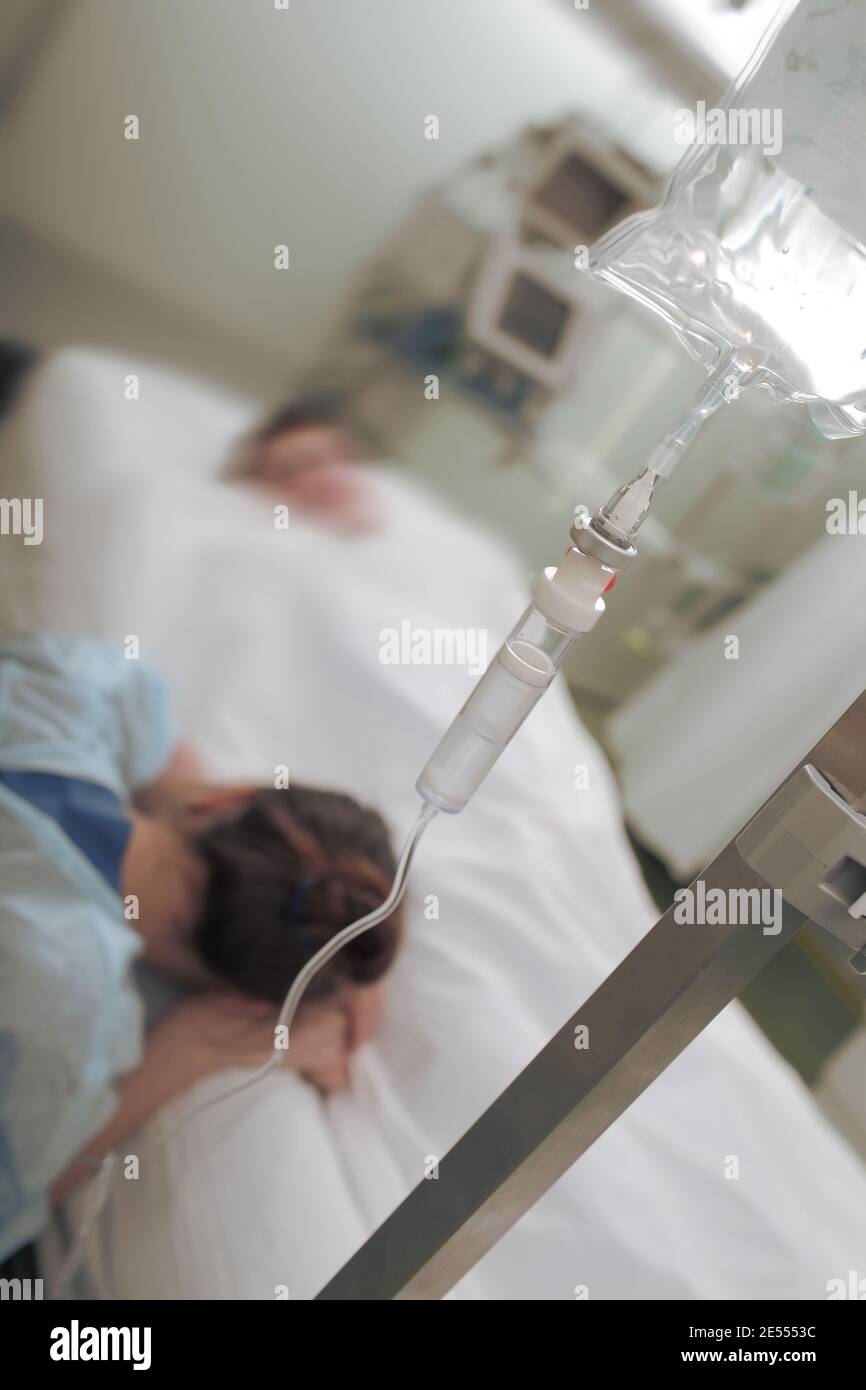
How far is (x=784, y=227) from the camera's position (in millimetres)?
422

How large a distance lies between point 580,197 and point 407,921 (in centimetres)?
67

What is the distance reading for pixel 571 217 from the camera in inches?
34.5

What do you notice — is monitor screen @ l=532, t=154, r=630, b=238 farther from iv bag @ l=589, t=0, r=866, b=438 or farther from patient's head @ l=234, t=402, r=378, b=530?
iv bag @ l=589, t=0, r=866, b=438

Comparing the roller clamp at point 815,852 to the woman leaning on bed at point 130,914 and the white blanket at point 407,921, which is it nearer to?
the white blanket at point 407,921

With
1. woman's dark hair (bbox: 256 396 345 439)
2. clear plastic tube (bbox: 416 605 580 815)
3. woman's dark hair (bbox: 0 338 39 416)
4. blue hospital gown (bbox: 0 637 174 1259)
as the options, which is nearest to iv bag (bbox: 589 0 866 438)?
clear plastic tube (bbox: 416 605 580 815)

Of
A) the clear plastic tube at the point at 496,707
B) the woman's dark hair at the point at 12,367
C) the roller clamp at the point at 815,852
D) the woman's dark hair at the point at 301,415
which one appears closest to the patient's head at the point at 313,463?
the woman's dark hair at the point at 301,415

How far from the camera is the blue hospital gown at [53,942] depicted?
2.47 ft

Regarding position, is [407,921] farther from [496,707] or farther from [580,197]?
[580,197]

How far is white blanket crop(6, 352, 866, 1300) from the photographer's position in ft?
2.49

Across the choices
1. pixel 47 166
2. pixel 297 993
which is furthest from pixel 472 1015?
pixel 47 166

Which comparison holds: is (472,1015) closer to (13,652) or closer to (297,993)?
(297,993)

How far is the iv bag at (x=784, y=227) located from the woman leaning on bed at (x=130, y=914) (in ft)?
1.89

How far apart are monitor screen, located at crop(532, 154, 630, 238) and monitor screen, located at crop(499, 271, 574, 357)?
0.06 m

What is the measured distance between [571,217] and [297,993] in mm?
721
